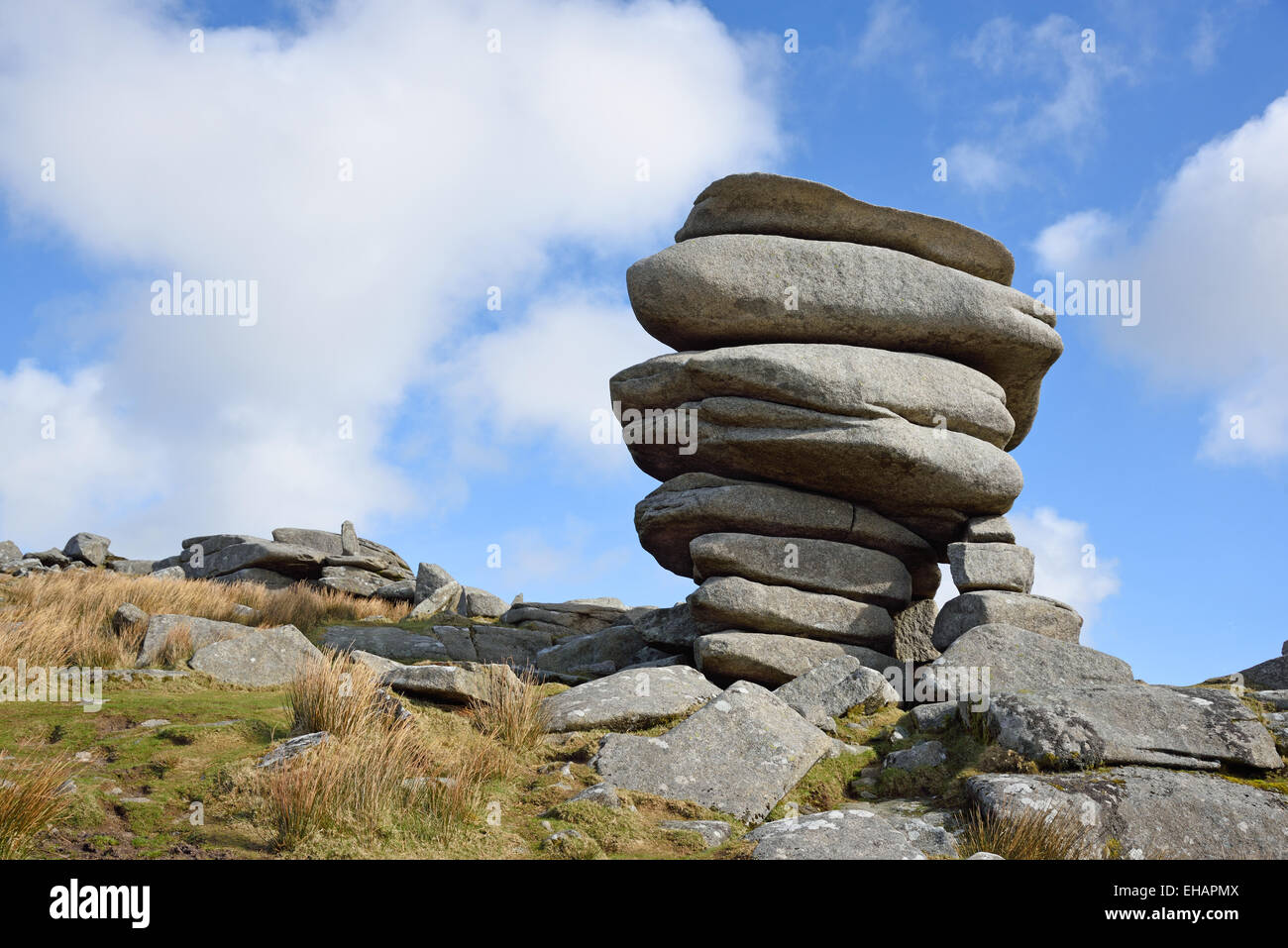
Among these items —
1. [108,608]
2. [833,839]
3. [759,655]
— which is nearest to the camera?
[833,839]

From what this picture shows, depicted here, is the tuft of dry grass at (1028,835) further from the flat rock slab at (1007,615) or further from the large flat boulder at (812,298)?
the large flat boulder at (812,298)

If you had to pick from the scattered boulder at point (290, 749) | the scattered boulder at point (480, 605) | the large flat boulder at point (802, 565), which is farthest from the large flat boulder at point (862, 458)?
the scattered boulder at point (290, 749)

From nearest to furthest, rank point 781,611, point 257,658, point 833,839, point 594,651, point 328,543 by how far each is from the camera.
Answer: point 833,839 → point 257,658 → point 781,611 → point 594,651 → point 328,543

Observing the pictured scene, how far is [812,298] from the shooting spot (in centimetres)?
1694

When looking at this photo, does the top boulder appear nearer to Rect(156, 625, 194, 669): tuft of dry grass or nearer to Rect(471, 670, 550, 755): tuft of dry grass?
Rect(471, 670, 550, 755): tuft of dry grass

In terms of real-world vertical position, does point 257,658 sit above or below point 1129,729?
above

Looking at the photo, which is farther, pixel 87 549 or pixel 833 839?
pixel 87 549

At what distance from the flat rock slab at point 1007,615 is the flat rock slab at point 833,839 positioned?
24.6 feet

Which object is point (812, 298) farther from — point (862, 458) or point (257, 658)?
point (257, 658)

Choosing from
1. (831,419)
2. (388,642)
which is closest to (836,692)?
(831,419)

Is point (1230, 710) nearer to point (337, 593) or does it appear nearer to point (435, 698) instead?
point (435, 698)

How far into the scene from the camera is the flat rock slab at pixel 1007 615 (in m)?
15.1

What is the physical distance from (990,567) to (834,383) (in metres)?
4.18

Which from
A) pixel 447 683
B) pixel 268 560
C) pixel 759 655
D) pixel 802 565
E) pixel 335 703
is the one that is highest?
pixel 268 560
